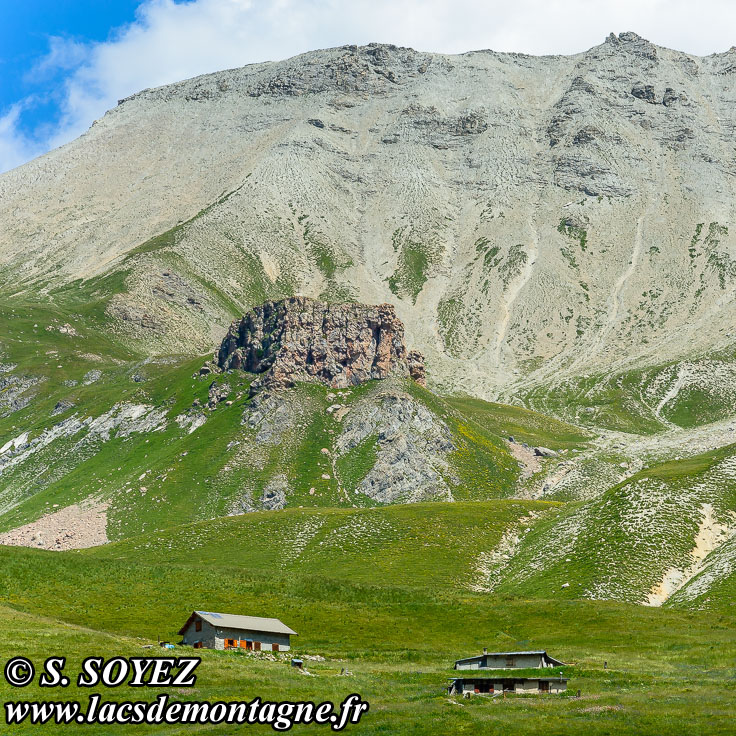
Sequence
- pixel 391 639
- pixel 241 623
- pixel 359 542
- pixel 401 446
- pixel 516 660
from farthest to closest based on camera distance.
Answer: pixel 401 446 → pixel 359 542 → pixel 391 639 → pixel 241 623 → pixel 516 660

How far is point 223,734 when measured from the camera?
4119cm

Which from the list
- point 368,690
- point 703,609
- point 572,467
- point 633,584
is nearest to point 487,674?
point 368,690

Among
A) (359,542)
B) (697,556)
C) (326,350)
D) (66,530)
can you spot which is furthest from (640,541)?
(326,350)

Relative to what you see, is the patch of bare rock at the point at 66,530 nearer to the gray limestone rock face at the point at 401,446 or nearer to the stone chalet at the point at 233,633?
the gray limestone rock face at the point at 401,446

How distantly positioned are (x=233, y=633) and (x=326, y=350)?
125270 mm

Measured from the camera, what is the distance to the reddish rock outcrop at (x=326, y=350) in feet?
615

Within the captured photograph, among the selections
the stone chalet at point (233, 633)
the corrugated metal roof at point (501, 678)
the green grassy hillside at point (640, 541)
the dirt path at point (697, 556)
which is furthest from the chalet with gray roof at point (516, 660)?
the dirt path at point (697, 556)

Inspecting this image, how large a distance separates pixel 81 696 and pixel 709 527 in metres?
85.3

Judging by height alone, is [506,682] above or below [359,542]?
below

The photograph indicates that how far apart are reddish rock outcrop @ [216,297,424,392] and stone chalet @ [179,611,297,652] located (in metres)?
115

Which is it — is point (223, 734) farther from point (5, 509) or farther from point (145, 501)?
point (5, 509)

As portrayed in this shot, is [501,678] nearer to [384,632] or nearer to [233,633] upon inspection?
[233,633]

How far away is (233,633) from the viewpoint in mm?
66875

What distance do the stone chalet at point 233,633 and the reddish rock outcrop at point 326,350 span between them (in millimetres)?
115362
